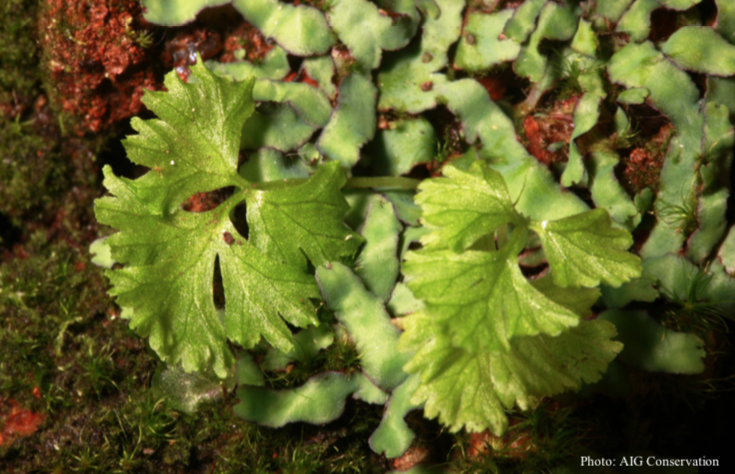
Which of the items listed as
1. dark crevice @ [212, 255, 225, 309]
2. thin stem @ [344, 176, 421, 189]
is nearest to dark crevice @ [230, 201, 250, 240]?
dark crevice @ [212, 255, 225, 309]

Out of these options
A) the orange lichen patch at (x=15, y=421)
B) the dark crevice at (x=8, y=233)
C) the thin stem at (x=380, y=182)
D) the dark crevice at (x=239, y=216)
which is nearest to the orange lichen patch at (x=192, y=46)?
the dark crevice at (x=239, y=216)

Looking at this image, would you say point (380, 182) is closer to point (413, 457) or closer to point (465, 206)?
point (465, 206)

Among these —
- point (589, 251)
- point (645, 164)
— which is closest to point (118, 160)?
point (589, 251)

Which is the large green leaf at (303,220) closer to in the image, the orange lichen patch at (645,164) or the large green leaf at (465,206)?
the large green leaf at (465,206)

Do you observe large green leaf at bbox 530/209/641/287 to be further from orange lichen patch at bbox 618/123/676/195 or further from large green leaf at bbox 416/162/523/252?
orange lichen patch at bbox 618/123/676/195

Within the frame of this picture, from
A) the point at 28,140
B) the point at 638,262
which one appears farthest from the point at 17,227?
the point at 638,262
